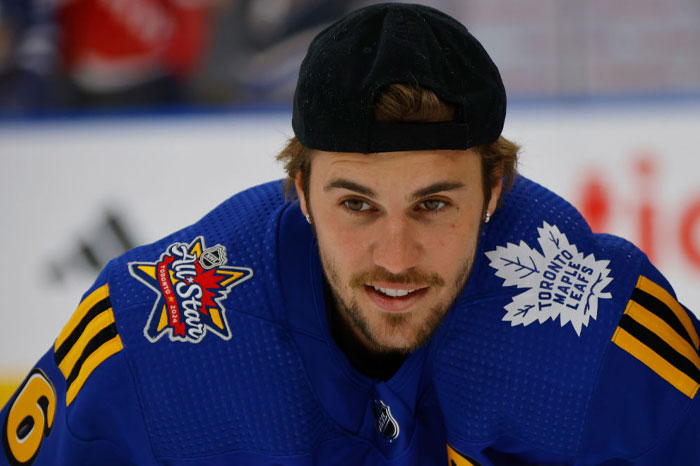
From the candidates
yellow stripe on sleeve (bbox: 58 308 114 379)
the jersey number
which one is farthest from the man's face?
the jersey number

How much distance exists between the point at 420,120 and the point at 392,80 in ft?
0.25

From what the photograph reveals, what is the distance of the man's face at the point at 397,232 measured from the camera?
1494 mm

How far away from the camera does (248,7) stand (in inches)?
137

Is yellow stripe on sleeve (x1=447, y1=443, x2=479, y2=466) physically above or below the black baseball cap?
below

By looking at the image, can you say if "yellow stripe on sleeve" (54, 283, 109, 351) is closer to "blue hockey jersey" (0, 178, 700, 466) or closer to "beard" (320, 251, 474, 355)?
"blue hockey jersey" (0, 178, 700, 466)

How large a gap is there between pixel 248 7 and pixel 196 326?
6.83 feet

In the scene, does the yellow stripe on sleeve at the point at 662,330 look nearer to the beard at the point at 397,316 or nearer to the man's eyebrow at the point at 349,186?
the beard at the point at 397,316

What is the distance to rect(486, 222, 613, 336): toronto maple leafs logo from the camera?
1.62m

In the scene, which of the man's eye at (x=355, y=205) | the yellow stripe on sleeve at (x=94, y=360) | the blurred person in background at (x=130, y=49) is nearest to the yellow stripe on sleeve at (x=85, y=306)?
the yellow stripe on sleeve at (x=94, y=360)

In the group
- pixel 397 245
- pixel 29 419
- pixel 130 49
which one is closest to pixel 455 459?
pixel 397 245

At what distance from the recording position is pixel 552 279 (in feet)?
5.46

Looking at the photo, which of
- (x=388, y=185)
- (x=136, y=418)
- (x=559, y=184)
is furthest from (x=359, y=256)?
(x=559, y=184)

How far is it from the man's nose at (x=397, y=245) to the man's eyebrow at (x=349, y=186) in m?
0.05

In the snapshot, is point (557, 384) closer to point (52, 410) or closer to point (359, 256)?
point (359, 256)
